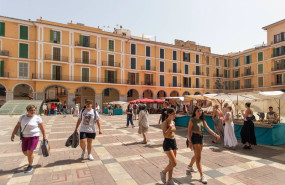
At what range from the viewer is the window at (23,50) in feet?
80.7

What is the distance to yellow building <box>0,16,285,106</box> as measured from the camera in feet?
80.6

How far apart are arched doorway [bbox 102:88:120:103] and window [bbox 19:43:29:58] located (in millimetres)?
12315

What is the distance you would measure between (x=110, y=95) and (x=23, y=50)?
1416cm

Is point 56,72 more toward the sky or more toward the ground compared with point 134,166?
more toward the sky

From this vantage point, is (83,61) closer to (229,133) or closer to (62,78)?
(62,78)

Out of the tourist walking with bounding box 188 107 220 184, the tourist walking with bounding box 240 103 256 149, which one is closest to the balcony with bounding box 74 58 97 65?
the tourist walking with bounding box 240 103 256 149

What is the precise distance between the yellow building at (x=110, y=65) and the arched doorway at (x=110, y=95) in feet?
0.56

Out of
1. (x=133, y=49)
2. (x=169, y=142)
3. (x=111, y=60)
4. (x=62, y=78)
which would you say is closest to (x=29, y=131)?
(x=169, y=142)

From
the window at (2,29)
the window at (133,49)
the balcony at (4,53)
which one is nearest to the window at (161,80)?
the window at (133,49)

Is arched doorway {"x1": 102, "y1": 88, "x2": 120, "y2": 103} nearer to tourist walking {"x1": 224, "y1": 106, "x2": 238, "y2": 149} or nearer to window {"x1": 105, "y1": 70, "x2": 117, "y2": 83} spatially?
window {"x1": 105, "y1": 70, "x2": 117, "y2": 83}

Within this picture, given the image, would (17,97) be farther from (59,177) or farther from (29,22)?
(59,177)

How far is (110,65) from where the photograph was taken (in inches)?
1171

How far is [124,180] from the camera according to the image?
13.0 ft

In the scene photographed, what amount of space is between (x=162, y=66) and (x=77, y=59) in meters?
15.0
